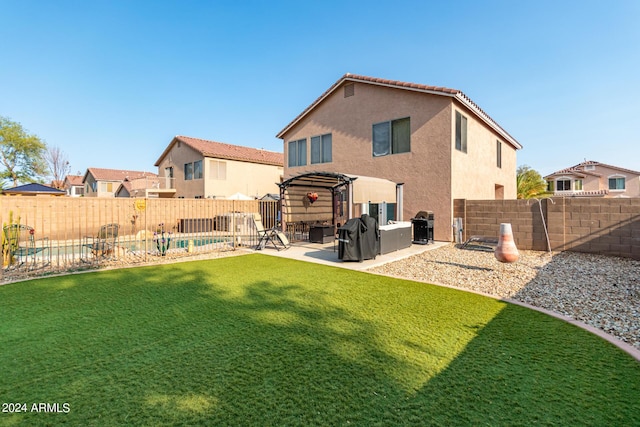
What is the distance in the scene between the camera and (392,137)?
1469 cm

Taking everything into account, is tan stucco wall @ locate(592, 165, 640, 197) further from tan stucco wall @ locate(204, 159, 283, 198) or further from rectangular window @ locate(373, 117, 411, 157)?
tan stucco wall @ locate(204, 159, 283, 198)

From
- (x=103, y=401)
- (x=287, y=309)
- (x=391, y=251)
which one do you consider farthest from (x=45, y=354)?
(x=391, y=251)

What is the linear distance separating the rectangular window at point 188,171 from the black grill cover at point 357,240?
72.4ft

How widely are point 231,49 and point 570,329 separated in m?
20.8

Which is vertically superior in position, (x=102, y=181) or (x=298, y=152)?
(x=102, y=181)

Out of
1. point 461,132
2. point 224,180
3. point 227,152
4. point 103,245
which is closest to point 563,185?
point 461,132

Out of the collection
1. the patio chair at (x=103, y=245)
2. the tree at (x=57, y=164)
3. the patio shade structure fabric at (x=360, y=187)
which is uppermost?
the tree at (x=57, y=164)

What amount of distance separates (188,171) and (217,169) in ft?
12.1

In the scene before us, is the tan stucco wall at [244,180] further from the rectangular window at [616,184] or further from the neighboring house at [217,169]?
the rectangular window at [616,184]

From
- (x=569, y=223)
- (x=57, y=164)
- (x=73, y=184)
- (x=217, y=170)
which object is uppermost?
(x=57, y=164)

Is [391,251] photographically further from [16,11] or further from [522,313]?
[16,11]

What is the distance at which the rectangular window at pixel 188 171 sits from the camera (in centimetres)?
2677

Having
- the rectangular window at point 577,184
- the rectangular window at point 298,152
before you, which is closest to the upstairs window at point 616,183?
the rectangular window at point 577,184

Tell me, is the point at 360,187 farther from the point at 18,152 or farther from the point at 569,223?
the point at 18,152
